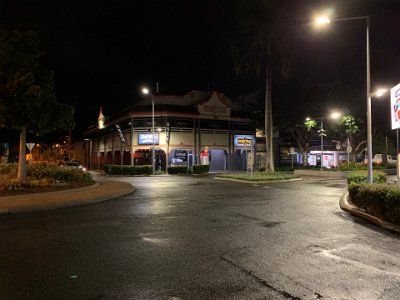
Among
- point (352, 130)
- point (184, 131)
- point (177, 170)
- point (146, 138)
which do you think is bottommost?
point (177, 170)

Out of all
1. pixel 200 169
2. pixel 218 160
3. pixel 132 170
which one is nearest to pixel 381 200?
pixel 200 169

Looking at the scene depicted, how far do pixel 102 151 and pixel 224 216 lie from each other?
5069 centimetres

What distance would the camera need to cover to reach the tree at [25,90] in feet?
57.3

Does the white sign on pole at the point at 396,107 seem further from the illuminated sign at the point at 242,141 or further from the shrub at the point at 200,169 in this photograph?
the shrub at the point at 200,169

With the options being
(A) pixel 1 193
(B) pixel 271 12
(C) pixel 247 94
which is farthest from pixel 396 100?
(C) pixel 247 94

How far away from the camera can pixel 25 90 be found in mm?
17672

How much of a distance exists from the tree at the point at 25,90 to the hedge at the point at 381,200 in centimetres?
1497

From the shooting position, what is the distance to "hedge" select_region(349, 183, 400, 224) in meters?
9.32

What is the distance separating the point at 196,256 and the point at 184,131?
3867 centimetres

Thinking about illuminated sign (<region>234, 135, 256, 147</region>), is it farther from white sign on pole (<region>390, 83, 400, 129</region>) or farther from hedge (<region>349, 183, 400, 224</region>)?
hedge (<region>349, 183, 400, 224</region>)

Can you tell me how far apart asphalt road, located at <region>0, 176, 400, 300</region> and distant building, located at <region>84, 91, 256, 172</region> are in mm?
30724

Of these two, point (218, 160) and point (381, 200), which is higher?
point (218, 160)

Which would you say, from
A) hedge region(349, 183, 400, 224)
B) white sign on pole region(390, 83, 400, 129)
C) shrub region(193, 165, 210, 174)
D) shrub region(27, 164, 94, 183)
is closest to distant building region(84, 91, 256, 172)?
shrub region(193, 165, 210, 174)

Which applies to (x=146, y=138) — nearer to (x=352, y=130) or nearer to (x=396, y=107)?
(x=352, y=130)
